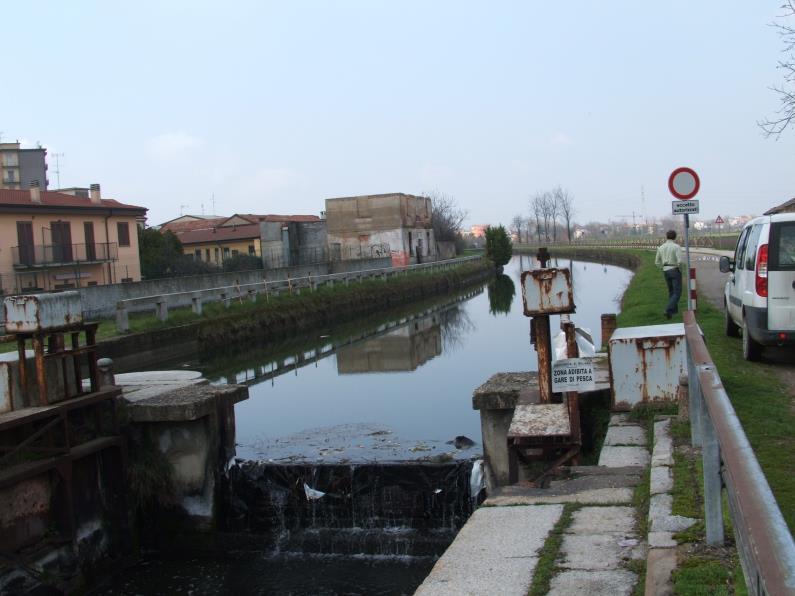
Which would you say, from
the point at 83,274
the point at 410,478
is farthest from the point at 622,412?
the point at 83,274

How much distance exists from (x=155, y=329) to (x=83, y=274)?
18504mm

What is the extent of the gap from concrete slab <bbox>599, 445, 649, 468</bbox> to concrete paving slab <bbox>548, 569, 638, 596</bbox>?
82.2 inches

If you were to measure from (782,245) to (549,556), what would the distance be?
19.7 ft

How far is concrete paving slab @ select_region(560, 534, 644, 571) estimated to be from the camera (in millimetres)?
4504

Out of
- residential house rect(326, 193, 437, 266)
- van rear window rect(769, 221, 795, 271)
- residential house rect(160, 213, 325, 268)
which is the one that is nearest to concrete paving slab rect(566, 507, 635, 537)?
van rear window rect(769, 221, 795, 271)

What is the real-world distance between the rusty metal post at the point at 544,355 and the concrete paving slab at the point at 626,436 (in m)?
0.63

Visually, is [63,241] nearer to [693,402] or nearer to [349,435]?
[349,435]

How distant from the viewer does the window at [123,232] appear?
39281 mm

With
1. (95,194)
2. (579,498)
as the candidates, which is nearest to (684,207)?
(579,498)

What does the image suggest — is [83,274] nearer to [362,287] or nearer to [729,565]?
[362,287]

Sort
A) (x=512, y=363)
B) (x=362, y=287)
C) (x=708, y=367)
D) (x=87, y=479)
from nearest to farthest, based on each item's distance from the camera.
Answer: (x=708, y=367) → (x=87, y=479) → (x=512, y=363) → (x=362, y=287)

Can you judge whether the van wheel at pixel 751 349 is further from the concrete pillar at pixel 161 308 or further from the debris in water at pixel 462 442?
the concrete pillar at pixel 161 308

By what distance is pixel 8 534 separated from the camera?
8.02 meters

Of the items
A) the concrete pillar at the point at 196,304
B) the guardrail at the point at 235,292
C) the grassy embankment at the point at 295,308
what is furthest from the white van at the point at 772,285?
the concrete pillar at the point at 196,304
